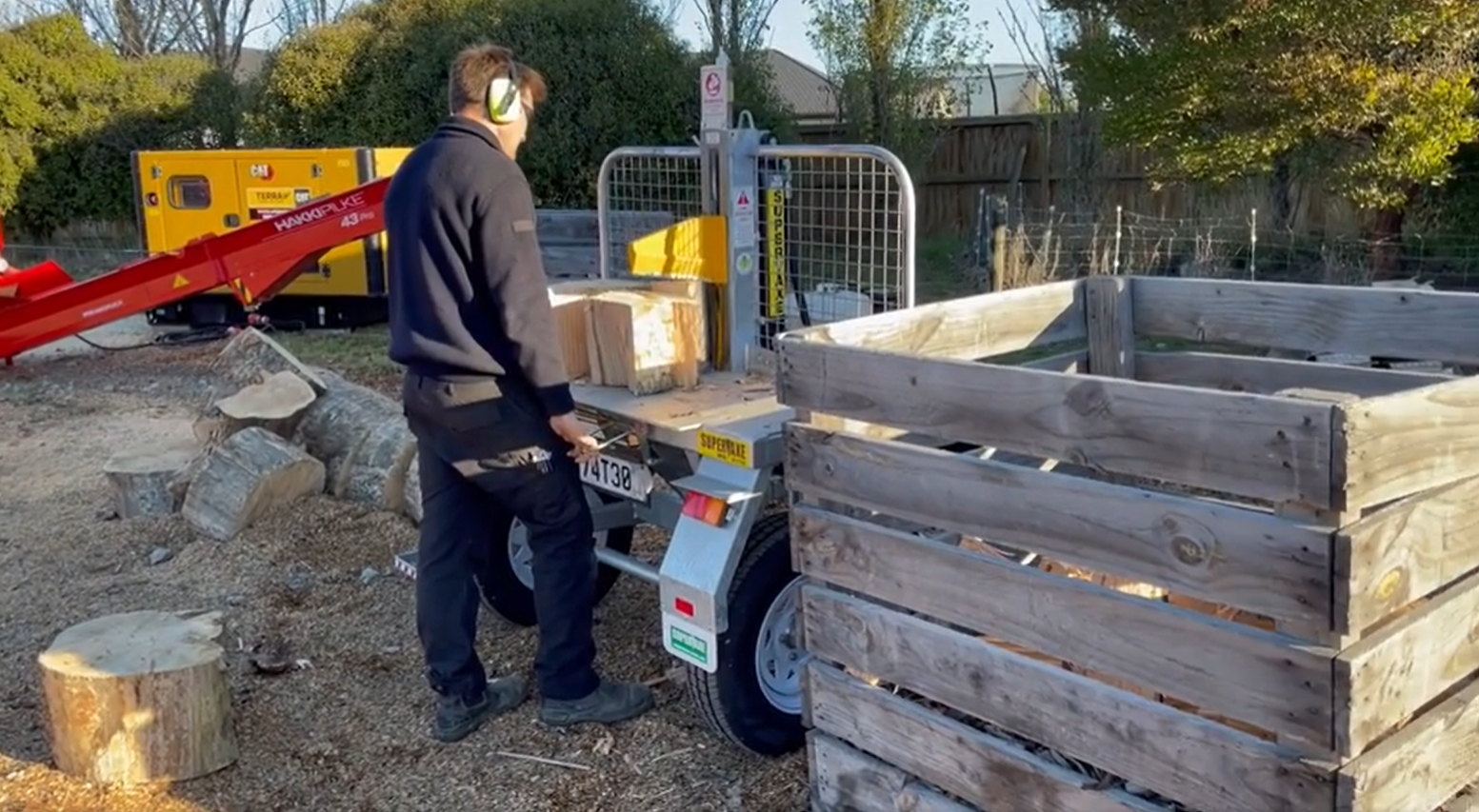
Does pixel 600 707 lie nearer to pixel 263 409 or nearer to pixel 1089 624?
pixel 1089 624

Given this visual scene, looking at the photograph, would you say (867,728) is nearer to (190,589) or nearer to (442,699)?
(442,699)

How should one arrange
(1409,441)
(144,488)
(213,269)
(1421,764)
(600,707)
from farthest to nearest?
(213,269)
(144,488)
(600,707)
(1421,764)
(1409,441)

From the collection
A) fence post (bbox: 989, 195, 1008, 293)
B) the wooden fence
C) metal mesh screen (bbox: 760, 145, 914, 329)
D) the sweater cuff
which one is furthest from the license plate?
the wooden fence

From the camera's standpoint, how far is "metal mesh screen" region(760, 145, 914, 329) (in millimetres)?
4434

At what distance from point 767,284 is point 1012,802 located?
7.82 ft

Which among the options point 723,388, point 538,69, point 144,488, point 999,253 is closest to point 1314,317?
point 723,388

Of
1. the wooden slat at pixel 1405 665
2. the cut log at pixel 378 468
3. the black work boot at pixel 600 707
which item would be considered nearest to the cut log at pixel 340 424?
the cut log at pixel 378 468

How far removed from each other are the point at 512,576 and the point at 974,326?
218 cm

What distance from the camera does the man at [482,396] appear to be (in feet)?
12.4

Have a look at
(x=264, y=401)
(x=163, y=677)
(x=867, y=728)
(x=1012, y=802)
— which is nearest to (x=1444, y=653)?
(x=1012, y=802)

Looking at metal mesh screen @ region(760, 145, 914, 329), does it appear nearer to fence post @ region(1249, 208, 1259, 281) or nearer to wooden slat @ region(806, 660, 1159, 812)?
wooden slat @ region(806, 660, 1159, 812)

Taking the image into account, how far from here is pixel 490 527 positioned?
433 cm

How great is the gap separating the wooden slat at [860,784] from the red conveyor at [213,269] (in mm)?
7276

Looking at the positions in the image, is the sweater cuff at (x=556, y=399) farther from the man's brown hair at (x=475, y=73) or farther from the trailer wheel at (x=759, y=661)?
the man's brown hair at (x=475, y=73)
